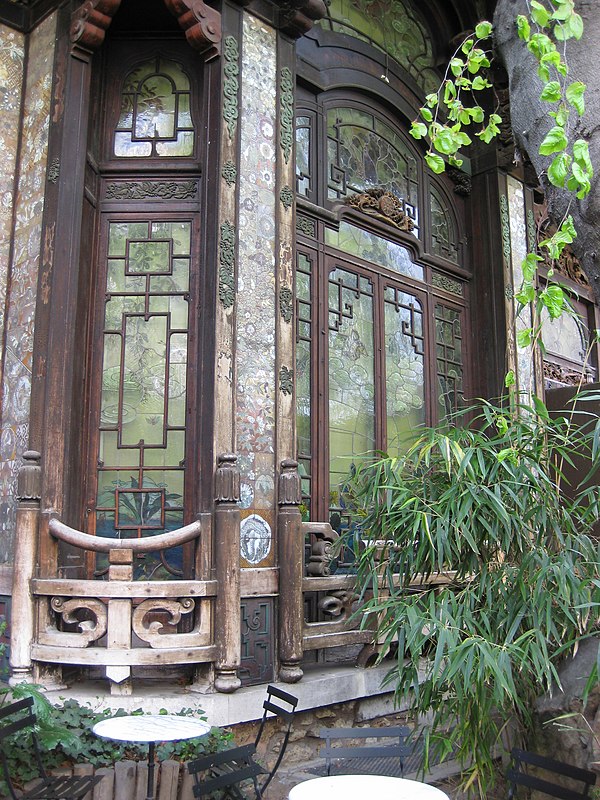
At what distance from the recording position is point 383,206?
793 centimetres

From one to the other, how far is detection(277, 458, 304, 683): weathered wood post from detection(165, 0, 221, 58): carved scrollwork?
10.4 feet

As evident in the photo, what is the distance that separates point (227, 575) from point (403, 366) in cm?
360

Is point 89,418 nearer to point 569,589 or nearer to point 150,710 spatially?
point 150,710

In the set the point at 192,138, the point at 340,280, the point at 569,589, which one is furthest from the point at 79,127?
the point at 569,589

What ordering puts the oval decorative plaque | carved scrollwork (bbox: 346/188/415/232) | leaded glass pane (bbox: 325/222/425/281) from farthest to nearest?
carved scrollwork (bbox: 346/188/415/232) → leaded glass pane (bbox: 325/222/425/281) → the oval decorative plaque

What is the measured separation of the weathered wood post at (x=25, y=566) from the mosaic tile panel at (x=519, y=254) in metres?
5.42

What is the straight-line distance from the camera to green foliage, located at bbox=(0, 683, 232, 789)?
419cm

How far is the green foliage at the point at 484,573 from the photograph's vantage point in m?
3.88

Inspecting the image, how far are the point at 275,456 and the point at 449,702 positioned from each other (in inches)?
87.7

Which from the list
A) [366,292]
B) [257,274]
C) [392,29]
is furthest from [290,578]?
[392,29]

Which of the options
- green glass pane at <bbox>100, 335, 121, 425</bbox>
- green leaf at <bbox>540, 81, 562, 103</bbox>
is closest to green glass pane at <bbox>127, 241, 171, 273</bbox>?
green glass pane at <bbox>100, 335, 121, 425</bbox>

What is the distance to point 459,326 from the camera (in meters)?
8.78

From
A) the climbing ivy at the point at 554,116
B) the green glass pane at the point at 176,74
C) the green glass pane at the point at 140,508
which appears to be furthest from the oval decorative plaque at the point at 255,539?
the green glass pane at the point at 176,74

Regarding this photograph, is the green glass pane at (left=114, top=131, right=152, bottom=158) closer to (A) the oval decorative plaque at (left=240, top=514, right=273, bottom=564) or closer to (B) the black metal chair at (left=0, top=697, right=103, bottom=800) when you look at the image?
(A) the oval decorative plaque at (left=240, top=514, right=273, bottom=564)
